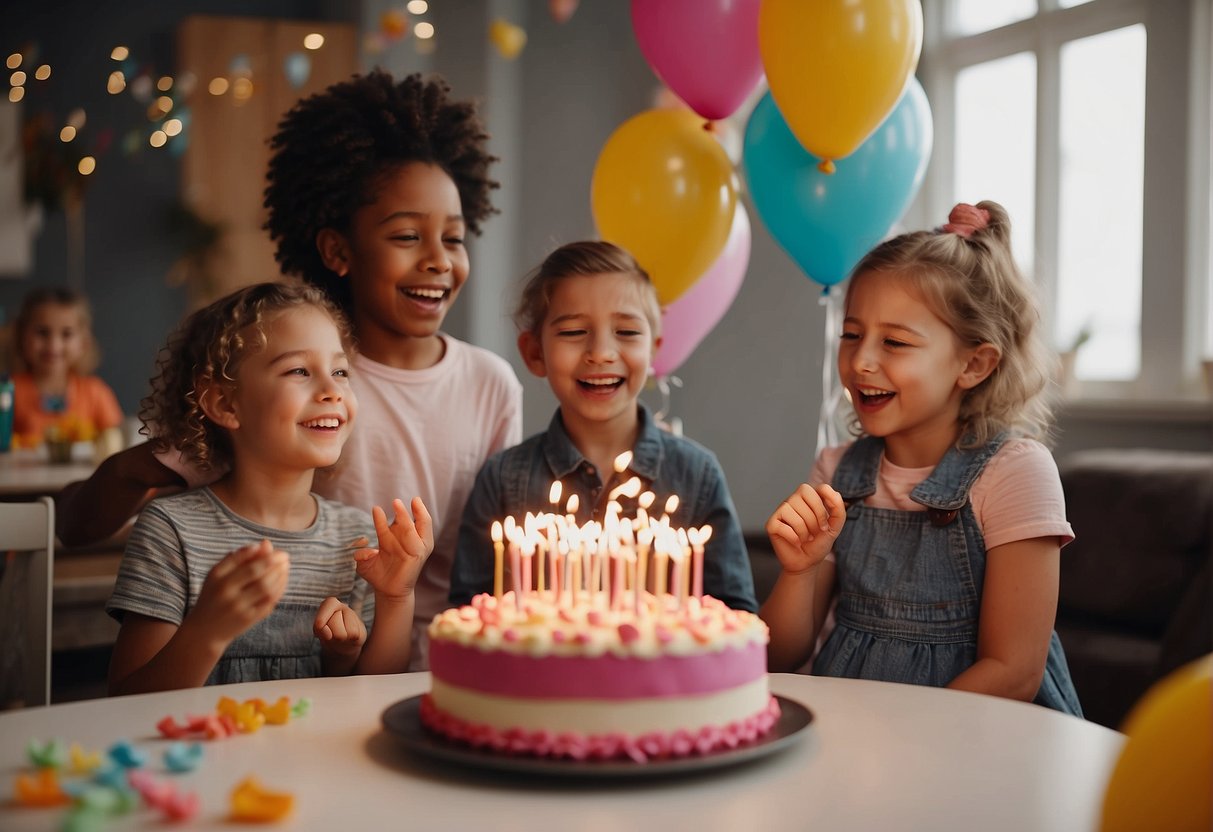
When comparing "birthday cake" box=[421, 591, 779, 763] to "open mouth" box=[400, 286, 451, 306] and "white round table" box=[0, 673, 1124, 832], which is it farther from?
"open mouth" box=[400, 286, 451, 306]

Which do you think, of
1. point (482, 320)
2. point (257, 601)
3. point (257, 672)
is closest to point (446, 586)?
point (257, 672)

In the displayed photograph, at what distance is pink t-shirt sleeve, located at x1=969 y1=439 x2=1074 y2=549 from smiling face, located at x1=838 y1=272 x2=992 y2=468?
0.12 m

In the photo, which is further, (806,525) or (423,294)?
(423,294)

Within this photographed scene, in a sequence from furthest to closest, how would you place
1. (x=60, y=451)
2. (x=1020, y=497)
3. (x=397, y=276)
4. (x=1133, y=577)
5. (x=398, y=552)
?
(x=60, y=451), (x=1133, y=577), (x=397, y=276), (x=1020, y=497), (x=398, y=552)

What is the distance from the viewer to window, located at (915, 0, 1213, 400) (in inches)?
148

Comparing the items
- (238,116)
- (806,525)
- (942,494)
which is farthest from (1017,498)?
(238,116)

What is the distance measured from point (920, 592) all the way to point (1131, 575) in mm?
1395

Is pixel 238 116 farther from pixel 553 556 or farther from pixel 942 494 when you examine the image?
pixel 553 556

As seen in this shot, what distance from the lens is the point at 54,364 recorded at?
4797 mm

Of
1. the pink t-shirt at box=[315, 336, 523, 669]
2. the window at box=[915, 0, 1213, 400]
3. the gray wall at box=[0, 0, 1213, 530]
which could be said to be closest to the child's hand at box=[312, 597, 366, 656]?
the pink t-shirt at box=[315, 336, 523, 669]

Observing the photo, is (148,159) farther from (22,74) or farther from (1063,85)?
(1063,85)

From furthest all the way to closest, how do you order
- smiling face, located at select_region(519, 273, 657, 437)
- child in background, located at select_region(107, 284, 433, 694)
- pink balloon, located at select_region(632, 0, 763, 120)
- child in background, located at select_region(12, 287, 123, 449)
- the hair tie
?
child in background, located at select_region(12, 287, 123, 449) → pink balloon, located at select_region(632, 0, 763, 120) → smiling face, located at select_region(519, 273, 657, 437) → the hair tie → child in background, located at select_region(107, 284, 433, 694)

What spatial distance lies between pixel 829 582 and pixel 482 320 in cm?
408

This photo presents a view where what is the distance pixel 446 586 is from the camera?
2143 millimetres
